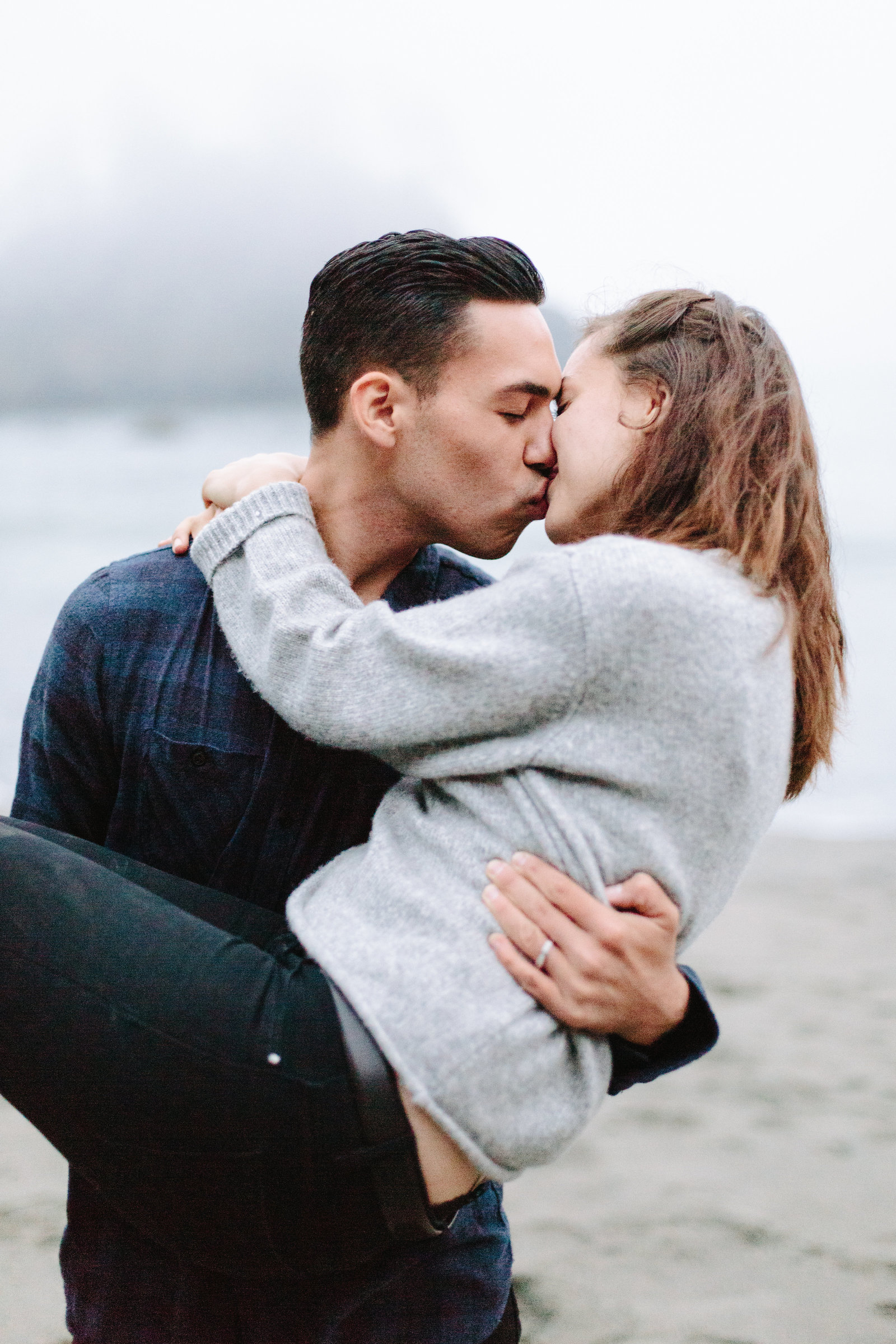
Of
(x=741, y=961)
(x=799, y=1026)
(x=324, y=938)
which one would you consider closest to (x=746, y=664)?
(x=324, y=938)

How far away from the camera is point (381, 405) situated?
1.90m

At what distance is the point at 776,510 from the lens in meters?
1.43

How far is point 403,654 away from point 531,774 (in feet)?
0.70

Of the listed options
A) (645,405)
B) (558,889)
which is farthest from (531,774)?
(645,405)

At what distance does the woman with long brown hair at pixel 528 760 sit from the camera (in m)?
1.24

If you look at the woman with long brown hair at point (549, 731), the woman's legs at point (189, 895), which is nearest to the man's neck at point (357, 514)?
the woman with long brown hair at point (549, 731)

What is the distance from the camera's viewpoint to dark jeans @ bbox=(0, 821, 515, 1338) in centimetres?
123

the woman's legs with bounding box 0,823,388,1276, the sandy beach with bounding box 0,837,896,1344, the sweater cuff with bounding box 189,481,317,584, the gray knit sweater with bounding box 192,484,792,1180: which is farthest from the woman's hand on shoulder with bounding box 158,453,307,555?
the sandy beach with bounding box 0,837,896,1344

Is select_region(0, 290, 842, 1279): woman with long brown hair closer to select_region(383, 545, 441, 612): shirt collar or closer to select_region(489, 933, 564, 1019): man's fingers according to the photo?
select_region(489, 933, 564, 1019): man's fingers

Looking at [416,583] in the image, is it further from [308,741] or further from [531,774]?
[531,774]

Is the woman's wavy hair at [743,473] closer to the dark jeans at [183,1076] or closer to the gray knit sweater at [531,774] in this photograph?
the gray knit sweater at [531,774]

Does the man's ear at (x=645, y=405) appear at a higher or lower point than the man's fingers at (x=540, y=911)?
higher

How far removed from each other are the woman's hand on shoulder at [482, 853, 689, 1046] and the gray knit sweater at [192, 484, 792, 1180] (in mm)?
24

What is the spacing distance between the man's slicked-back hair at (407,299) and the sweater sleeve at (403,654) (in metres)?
0.48
